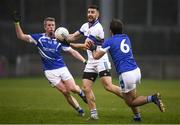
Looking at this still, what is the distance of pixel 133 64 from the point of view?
14891 mm

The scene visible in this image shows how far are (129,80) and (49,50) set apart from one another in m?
2.53

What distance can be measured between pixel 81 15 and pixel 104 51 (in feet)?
88.4

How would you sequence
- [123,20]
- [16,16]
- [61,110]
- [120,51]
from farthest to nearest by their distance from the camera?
1. [123,20]
2. [61,110]
3. [16,16]
4. [120,51]

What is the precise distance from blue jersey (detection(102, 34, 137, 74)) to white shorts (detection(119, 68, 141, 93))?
9 centimetres

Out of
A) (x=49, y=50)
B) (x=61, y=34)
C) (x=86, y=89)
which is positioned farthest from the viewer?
(x=49, y=50)

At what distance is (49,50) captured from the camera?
16484 millimetres

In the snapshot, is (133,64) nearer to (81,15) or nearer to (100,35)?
(100,35)

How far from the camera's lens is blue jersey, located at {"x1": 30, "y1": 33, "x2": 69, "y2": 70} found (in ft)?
54.1

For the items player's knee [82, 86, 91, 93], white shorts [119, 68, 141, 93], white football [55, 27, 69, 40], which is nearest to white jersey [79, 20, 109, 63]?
white football [55, 27, 69, 40]

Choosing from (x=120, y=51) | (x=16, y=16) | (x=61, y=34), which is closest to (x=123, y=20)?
(x=61, y=34)

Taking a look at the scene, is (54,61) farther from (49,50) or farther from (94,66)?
(94,66)

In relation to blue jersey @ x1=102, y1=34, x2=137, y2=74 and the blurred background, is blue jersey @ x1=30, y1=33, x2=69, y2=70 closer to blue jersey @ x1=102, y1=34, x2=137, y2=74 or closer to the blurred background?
blue jersey @ x1=102, y1=34, x2=137, y2=74

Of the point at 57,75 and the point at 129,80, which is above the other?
the point at 129,80

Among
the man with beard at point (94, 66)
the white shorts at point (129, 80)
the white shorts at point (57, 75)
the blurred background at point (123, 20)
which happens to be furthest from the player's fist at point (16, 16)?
the blurred background at point (123, 20)
